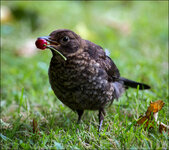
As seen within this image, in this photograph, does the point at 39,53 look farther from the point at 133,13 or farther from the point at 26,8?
the point at 133,13

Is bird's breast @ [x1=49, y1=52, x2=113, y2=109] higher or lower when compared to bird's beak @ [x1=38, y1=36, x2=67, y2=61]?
lower

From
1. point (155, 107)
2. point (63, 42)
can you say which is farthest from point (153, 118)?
point (63, 42)

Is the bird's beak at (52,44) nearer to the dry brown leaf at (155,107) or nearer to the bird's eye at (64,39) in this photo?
the bird's eye at (64,39)

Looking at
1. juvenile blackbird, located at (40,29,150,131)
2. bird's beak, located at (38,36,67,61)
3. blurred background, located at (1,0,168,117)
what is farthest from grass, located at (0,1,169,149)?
bird's beak, located at (38,36,67,61)

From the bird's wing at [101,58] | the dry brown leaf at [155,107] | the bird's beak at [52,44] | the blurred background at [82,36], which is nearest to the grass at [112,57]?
the blurred background at [82,36]

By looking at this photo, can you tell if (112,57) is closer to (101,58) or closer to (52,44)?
(101,58)

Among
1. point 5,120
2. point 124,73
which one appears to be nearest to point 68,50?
point 5,120

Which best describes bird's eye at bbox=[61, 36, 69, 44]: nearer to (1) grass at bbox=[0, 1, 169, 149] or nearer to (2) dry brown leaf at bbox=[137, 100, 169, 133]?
(1) grass at bbox=[0, 1, 169, 149]
